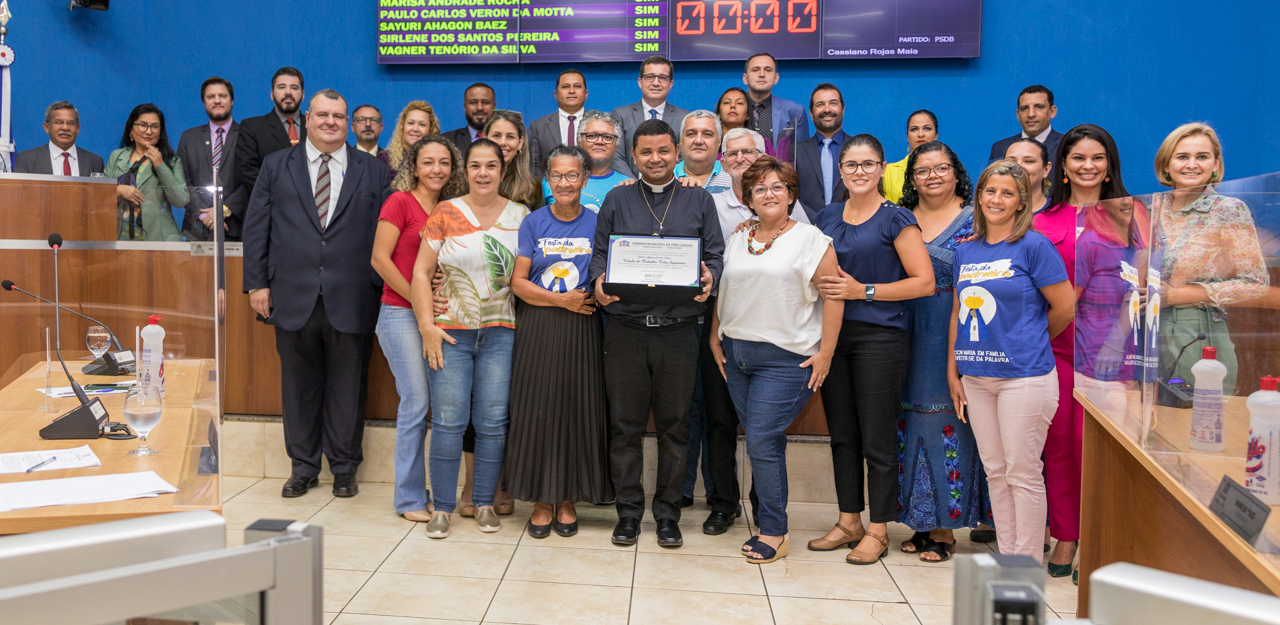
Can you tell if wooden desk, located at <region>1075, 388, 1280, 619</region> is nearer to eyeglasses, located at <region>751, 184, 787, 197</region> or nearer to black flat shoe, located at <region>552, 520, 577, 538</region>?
eyeglasses, located at <region>751, 184, 787, 197</region>

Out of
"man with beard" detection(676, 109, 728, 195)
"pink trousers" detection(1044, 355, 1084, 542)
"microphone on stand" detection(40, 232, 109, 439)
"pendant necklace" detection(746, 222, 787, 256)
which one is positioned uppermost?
"man with beard" detection(676, 109, 728, 195)

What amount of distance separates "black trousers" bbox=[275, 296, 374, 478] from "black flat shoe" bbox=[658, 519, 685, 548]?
1.54 m

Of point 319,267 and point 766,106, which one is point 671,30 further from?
point 319,267

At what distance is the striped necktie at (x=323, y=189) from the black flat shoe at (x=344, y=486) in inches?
44.4

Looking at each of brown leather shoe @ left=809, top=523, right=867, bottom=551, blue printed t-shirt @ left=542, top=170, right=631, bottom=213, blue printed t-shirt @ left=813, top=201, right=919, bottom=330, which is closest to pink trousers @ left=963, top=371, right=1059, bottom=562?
blue printed t-shirt @ left=813, top=201, right=919, bottom=330

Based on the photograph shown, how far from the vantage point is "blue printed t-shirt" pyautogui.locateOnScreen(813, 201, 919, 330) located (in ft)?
9.98

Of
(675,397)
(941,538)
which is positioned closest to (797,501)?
(941,538)

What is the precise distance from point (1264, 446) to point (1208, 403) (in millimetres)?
266

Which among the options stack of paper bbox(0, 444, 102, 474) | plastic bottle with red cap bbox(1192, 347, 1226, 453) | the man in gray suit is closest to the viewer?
plastic bottle with red cap bbox(1192, 347, 1226, 453)

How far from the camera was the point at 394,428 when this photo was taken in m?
4.16

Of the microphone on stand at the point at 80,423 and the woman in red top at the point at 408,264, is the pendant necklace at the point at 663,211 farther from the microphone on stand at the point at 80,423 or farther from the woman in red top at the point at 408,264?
the microphone on stand at the point at 80,423

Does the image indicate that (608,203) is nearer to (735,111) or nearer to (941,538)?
(735,111)

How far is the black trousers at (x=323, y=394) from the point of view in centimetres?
385

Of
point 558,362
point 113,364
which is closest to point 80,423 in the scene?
point 113,364
